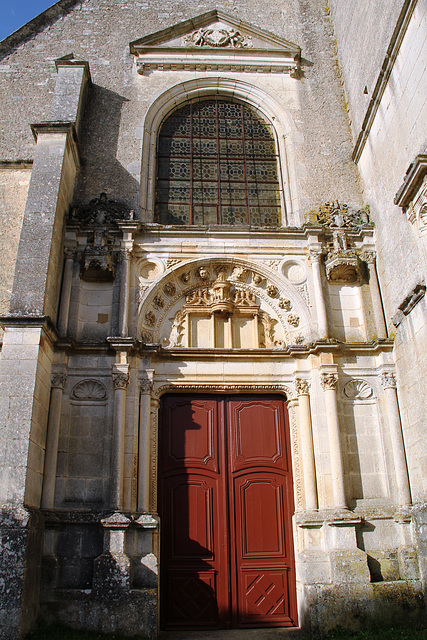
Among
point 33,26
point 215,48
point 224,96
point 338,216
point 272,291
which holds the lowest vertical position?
point 272,291

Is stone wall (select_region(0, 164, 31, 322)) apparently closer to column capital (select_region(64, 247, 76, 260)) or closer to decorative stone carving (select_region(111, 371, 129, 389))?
column capital (select_region(64, 247, 76, 260))

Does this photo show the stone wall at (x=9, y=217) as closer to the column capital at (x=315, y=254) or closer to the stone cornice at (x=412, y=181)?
the column capital at (x=315, y=254)

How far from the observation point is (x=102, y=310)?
762cm

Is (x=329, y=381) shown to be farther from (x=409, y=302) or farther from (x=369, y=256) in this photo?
(x=369, y=256)

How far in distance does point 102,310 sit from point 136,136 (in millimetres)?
3058

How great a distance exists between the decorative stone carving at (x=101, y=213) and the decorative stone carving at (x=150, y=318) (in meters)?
1.38

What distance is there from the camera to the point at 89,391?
714 centimetres

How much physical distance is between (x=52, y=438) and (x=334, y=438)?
330cm

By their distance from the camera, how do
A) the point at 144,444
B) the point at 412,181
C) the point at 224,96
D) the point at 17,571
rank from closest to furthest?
the point at 17,571, the point at 412,181, the point at 144,444, the point at 224,96

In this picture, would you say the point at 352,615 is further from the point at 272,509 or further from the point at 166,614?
the point at 166,614

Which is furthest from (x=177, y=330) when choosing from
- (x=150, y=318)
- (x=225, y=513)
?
(x=225, y=513)

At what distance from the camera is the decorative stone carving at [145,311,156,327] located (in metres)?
7.67

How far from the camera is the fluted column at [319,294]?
756 centimetres

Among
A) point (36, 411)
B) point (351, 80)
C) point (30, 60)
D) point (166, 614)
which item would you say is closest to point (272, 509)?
point (166, 614)
